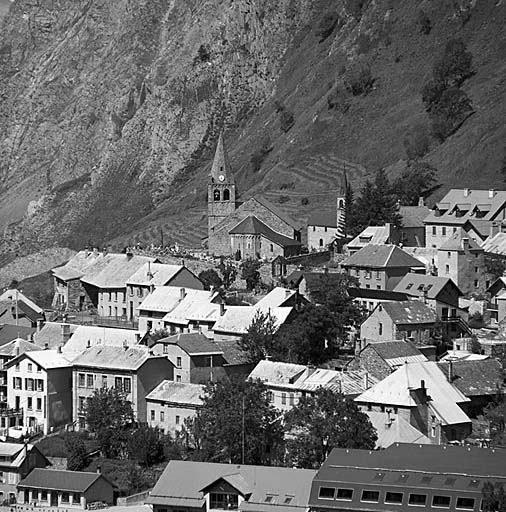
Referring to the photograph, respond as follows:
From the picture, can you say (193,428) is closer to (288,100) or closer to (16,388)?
(16,388)

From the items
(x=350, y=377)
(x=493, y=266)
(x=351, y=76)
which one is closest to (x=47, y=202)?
(x=351, y=76)

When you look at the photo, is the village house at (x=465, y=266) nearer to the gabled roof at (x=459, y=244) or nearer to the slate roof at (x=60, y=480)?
the gabled roof at (x=459, y=244)

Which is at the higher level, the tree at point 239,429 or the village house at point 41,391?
the village house at point 41,391

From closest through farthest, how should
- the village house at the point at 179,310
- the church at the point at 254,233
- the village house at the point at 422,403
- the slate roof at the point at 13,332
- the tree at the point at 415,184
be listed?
1. the village house at the point at 422,403
2. the village house at the point at 179,310
3. the slate roof at the point at 13,332
4. the church at the point at 254,233
5. the tree at the point at 415,184

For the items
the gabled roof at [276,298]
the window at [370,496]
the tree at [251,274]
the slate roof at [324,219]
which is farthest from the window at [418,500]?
the slate roof at [324,219]

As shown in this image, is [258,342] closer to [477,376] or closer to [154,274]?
[477,376]

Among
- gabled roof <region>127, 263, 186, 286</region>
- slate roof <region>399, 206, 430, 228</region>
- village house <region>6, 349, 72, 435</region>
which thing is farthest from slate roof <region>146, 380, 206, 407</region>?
slate roof <region>399, 206, 430, 228</region>
